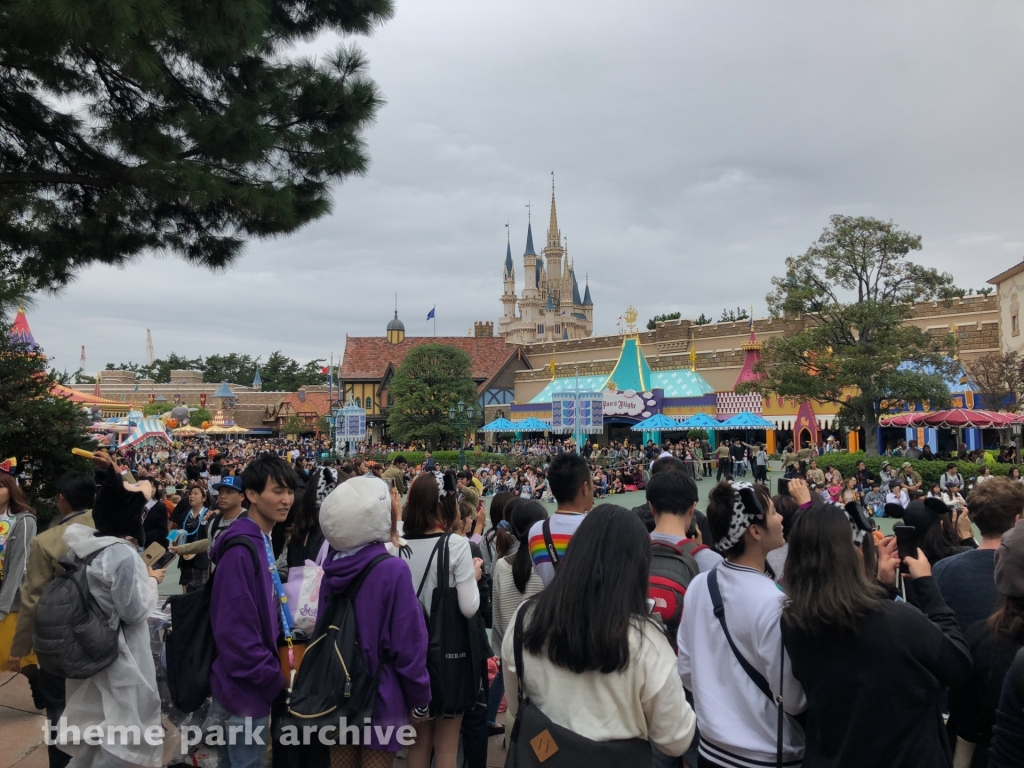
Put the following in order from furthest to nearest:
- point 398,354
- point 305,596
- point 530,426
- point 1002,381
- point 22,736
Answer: point 398,354, point 530,426, point 1002,381, point 22,736, point 305,596

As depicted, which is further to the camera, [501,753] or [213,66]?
[213,66]

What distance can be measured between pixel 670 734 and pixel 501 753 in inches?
95.8

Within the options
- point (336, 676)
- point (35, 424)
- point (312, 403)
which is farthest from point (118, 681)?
point (312, 403)

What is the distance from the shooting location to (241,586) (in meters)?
2.79

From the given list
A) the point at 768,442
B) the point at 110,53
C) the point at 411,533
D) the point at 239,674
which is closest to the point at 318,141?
the point at 110,53

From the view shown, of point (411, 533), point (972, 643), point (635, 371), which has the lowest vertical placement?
point (972, 643)

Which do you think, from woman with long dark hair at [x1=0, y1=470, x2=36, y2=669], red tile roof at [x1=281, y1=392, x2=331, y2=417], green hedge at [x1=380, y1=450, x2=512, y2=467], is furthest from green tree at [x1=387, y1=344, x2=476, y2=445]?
woman with long dark hair at [x1=0, y1=470, x2=36, y2=669]

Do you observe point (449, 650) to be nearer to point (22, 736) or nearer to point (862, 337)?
point (22, 736)

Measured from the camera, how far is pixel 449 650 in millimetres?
3020

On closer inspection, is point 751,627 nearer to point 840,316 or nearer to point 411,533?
point 411,533

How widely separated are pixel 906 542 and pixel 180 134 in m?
5.14

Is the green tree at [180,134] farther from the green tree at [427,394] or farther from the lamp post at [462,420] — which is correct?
the green tree at [427,394]

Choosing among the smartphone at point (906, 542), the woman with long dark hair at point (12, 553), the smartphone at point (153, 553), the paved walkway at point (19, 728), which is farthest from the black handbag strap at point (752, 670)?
the paved walkway at point (19, 728)

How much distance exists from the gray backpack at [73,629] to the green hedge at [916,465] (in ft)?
52.1
